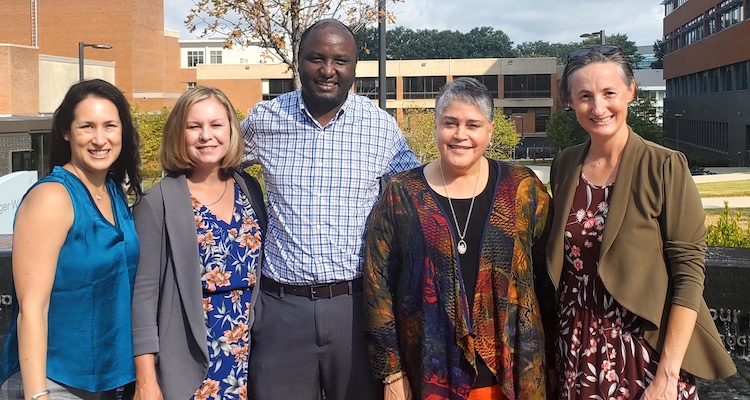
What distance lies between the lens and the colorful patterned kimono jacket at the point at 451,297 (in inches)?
123

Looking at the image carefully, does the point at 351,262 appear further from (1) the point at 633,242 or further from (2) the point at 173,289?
(1) the point at 633,242

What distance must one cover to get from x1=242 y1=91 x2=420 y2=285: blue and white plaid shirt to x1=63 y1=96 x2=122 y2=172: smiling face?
892 millimetres

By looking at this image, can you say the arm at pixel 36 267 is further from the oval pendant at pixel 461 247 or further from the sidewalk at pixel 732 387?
the sidewalk at pixel 732 387

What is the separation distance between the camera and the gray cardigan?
329cm

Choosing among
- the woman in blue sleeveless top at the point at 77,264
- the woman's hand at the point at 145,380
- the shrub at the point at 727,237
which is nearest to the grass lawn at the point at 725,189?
the shrub at the point at 727,237

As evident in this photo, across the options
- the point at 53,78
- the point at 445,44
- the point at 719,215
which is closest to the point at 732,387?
the point at 719,215

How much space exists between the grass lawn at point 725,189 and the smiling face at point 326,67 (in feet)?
57.8

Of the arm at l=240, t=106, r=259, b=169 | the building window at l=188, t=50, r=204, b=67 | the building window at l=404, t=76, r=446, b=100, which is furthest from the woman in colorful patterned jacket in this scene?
the building window at l=188, t=50, r=204, b=67

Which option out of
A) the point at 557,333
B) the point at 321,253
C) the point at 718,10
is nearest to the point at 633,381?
the point at 557,333

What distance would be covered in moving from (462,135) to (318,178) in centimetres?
82

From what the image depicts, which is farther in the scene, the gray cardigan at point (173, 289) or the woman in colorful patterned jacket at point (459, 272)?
the gray cardigan at point (173, 289)

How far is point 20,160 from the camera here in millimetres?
26281

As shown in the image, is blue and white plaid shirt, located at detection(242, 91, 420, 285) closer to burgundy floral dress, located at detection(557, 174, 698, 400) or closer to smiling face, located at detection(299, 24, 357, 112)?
smiling face, located at detection(299, 24, 357, 112)

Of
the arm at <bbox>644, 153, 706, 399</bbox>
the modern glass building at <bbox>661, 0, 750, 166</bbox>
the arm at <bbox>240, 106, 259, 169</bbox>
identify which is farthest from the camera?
the modern glass building at <bbox>661, 0, 750, 166</bbox>
